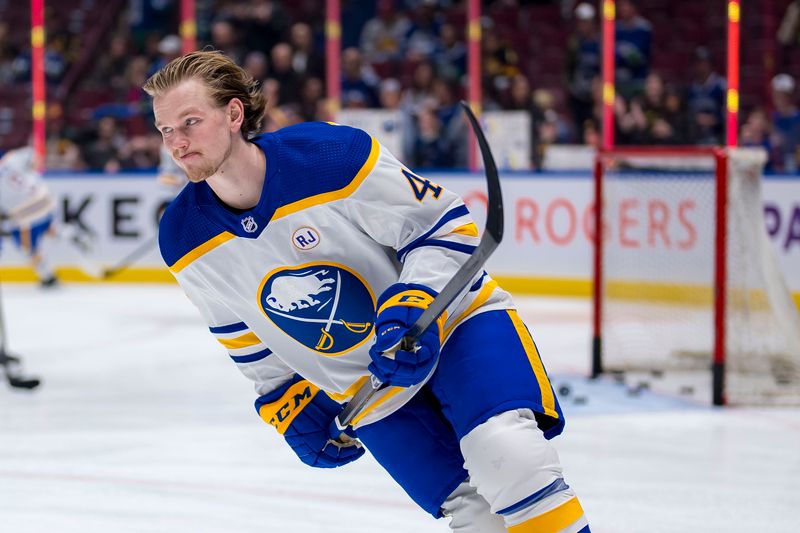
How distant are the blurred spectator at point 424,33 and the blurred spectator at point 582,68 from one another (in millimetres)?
1227

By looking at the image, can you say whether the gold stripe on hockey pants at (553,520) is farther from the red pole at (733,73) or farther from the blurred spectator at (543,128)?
the blurred spectator at (543,128)

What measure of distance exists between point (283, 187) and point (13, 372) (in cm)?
353

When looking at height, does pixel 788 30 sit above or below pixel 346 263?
above

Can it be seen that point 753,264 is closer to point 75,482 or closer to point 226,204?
point 75,482

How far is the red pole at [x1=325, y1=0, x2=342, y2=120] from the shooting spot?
8.76 m

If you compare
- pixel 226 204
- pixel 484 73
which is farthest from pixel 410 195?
pixel 484 73

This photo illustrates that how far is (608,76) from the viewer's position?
8.00 m

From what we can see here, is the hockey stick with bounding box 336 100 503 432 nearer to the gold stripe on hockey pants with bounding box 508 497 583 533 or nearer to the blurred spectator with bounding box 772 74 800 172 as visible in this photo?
the gold stripe on hockey pants with bounding box 508 497 583 533

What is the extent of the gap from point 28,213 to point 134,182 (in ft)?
3.76

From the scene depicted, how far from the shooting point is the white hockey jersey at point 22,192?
7.64 meters

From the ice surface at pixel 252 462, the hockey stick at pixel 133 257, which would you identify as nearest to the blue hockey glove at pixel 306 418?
the ice surface at pixel 252 462

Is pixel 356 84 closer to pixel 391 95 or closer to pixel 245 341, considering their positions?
pixel 391 95

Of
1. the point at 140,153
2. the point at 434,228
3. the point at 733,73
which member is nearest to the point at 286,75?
the point at 140,153

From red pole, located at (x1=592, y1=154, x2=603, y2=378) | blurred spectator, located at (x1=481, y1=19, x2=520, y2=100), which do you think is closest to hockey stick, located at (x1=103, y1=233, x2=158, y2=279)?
blurred spectator, located at (x1=481, y1=19, x2=520, y2=100)
